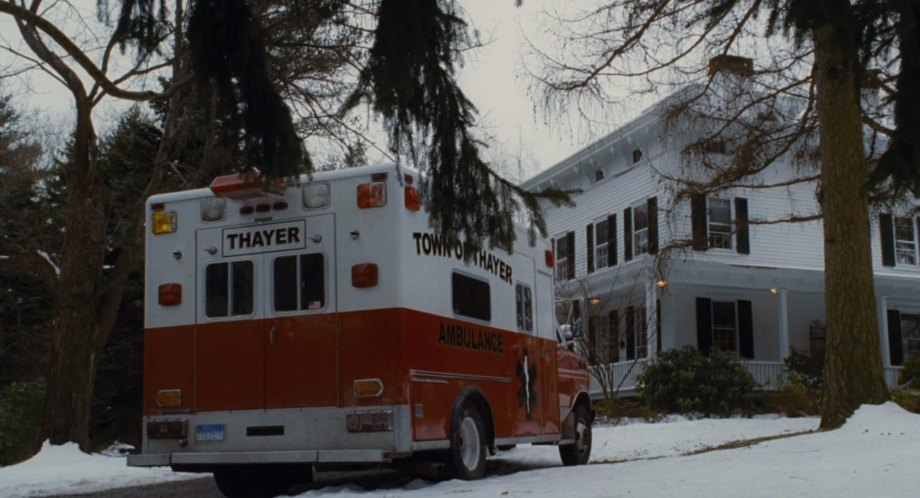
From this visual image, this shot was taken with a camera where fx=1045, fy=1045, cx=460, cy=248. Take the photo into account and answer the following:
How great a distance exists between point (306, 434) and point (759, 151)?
37.7ft

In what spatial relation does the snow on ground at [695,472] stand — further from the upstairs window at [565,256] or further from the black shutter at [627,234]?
the upstairs window at [565,256]

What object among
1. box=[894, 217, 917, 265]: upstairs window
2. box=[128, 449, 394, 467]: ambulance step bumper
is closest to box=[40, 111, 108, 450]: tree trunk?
box=[128, 449, 394, 467]: ambulance step bumper

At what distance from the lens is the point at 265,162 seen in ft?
22.7

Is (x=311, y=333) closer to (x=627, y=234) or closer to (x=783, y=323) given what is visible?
(x=783, y=323)

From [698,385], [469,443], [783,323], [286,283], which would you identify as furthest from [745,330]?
[286,283]

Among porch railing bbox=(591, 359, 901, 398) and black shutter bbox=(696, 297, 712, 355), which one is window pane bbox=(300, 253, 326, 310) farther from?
black shutter bbox=(696, 297, 712, 355)

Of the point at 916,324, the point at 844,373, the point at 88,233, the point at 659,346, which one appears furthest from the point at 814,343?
the point at 88,233

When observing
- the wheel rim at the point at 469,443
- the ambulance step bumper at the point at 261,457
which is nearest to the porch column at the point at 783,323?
the wheel rim at the point at 469,443

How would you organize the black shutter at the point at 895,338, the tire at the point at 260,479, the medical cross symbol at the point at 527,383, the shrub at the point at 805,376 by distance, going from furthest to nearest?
1. the black shutter at the point at 895,338
2. the shrub at the point at 805,376
3. the medical cross symbol at the point at 527,383
4. the tire at the point at 260,479

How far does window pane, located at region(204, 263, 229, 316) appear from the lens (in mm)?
9758

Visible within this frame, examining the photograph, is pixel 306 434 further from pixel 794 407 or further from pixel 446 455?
pixel 794 407

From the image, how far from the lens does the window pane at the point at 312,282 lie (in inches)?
371

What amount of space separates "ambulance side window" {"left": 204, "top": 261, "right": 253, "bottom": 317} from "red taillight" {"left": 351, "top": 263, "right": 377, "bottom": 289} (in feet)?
3.50

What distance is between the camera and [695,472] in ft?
28.1
